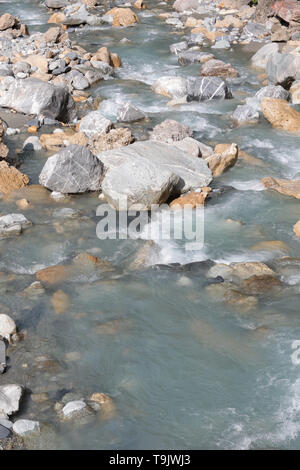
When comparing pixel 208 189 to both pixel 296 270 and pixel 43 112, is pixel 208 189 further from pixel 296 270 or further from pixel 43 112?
pixel 43 112

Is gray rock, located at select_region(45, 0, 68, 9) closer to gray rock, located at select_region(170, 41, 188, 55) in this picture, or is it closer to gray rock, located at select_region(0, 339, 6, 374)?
gray rock, located at select_region(170, 41, 188, 55)

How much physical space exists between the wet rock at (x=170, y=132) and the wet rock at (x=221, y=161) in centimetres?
121

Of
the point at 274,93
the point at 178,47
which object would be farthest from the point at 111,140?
the point at 178,47

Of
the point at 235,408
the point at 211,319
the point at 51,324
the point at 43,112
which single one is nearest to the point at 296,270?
the point at 211,319

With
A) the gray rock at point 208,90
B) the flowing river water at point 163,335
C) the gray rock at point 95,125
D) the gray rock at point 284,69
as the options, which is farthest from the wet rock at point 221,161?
the gray rock at point 284,69

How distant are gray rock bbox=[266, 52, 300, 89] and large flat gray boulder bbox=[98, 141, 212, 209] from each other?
613 centimetres

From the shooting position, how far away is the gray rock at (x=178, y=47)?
2033 centimetres

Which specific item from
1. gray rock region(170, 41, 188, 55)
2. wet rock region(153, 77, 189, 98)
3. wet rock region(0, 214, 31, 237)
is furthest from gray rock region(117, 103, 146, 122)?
gray rock region(170, 41, 188, 55)

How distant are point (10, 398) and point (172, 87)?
11791 mm

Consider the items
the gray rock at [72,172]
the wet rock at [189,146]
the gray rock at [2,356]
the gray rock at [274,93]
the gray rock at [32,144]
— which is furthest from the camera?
the gray rock at [274,93]

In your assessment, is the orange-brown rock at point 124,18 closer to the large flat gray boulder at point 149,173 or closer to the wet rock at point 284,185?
the large flat gray boulder at point 149,173

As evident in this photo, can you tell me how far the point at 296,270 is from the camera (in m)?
8.54

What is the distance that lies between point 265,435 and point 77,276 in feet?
12.5

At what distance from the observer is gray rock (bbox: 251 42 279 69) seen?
60.9 ft
